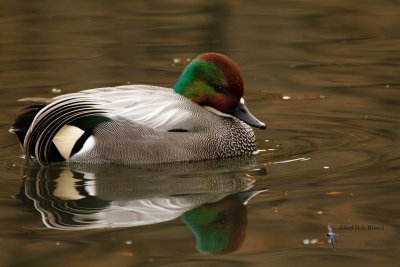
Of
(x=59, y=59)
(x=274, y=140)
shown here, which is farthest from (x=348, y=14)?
(x=274, y=140)

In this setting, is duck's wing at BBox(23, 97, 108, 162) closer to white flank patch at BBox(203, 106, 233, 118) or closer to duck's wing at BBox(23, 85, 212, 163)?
duck's wing at BBox(23, 85, 212, 163)

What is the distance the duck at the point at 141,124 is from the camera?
8758 mm

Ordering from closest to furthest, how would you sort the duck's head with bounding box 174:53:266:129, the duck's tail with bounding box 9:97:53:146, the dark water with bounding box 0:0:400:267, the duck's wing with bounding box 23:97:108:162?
the dark water with bounding box 0:0:400:267 → the duck's wing with bounding box 23:97:108:162 → the duck's tail with bounding box 9:97:53:146 → the duck's head with bounding box 174:53:266:129

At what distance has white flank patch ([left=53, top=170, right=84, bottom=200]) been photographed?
26.1ft

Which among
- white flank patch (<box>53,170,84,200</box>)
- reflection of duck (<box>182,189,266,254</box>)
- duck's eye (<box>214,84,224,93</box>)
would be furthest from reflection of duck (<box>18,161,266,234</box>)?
duck's eye (<box>214,84,224,93</box>)

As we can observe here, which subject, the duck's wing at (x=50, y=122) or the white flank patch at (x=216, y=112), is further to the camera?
the white flank patch at (x=216, y=112)

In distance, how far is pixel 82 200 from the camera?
7.84 metres

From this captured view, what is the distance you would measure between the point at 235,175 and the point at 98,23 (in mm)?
6952

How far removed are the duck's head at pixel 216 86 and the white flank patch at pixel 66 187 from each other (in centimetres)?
125

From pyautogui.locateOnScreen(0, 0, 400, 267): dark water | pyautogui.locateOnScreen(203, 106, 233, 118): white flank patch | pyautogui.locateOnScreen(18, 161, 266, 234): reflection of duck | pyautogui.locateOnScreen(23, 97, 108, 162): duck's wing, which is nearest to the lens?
pyautogui.locateOnScreen(0, 0, 400, 267): dark water

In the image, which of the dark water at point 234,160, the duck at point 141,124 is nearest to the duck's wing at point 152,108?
the duck at point 141,124

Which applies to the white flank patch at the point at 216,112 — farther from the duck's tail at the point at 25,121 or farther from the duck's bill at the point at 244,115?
the duck's tail at the point at 25,121

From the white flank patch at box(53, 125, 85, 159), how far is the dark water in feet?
0.44

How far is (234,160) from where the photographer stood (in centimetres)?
905
